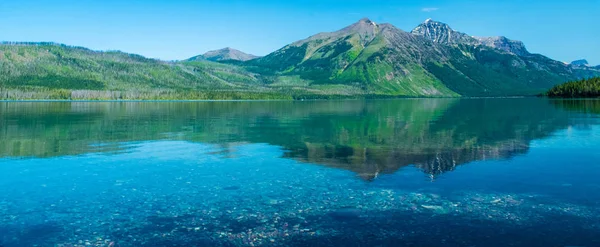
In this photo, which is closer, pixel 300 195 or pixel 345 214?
pixel 345 214

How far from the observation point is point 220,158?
140ft

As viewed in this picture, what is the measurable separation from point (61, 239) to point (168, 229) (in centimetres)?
459

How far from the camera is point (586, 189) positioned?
28578mm

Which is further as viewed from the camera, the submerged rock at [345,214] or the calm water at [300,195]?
the submerged rock at [345,214]

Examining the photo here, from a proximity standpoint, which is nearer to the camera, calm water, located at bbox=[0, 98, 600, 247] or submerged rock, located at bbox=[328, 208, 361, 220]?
calm water, located at bbox=[0, 98, 600, 247]

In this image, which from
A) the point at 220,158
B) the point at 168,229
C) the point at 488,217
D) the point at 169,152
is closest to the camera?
the point at 168,229

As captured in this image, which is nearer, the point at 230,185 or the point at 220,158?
the point at 230,185

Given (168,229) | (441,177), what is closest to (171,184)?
(168,229)

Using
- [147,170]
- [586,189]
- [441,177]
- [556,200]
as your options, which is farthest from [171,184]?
[586,189]

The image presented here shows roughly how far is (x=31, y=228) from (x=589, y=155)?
48684 millimetres

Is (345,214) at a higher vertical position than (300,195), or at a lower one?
lower

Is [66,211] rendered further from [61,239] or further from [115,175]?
[115,175]

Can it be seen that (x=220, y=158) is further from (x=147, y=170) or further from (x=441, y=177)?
(x=441, y=177)

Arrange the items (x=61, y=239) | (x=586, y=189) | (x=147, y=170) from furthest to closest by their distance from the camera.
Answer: (x=147, y=170) < (x=586, y=189) < (x=61, y=239)
